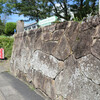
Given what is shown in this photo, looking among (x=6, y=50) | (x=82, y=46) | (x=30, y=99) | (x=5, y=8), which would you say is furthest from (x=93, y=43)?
(x=5, y=8)

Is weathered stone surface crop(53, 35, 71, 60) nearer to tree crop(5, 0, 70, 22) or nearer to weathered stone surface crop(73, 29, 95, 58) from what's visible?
weathered stone surface crop(73, 29, 95, 58)

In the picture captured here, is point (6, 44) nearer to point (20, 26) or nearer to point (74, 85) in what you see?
point (20, 26)

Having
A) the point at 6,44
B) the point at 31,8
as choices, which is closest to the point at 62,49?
the point at 6,44

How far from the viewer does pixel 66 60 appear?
274cm

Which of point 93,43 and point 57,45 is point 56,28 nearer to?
point 57,45

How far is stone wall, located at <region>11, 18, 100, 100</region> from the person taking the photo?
2135 mm

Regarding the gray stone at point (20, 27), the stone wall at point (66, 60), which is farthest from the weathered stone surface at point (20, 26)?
the stone wall at point (66, 60)

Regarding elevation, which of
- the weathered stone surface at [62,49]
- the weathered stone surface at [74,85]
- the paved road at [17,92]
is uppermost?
the weathered stone surface at [62,49]

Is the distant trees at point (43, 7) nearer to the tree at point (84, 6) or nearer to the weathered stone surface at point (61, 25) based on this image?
the tree at point (84, 6)

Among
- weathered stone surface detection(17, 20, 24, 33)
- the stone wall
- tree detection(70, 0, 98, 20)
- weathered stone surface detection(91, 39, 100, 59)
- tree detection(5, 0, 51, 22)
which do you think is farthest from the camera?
tree detection(5, 0, 51, 22)

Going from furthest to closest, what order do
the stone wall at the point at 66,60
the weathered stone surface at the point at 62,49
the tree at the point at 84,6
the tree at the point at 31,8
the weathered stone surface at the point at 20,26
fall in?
the tree at the point at 31,8, the tree at the point at 84,6, the weathered stone surface at the point at 20,26, the weathered stone surface at the point at 62,49, the stone wall at the point at 66,60

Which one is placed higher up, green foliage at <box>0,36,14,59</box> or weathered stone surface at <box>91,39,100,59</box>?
weathered stone surface at <box>91,39,100,59</box>

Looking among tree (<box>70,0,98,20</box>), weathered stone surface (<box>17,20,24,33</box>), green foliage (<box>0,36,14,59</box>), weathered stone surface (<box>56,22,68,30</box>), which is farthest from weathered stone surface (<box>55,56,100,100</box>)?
tree (<box>70,0,98,20</box>)

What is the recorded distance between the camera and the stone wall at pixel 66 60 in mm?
2135
